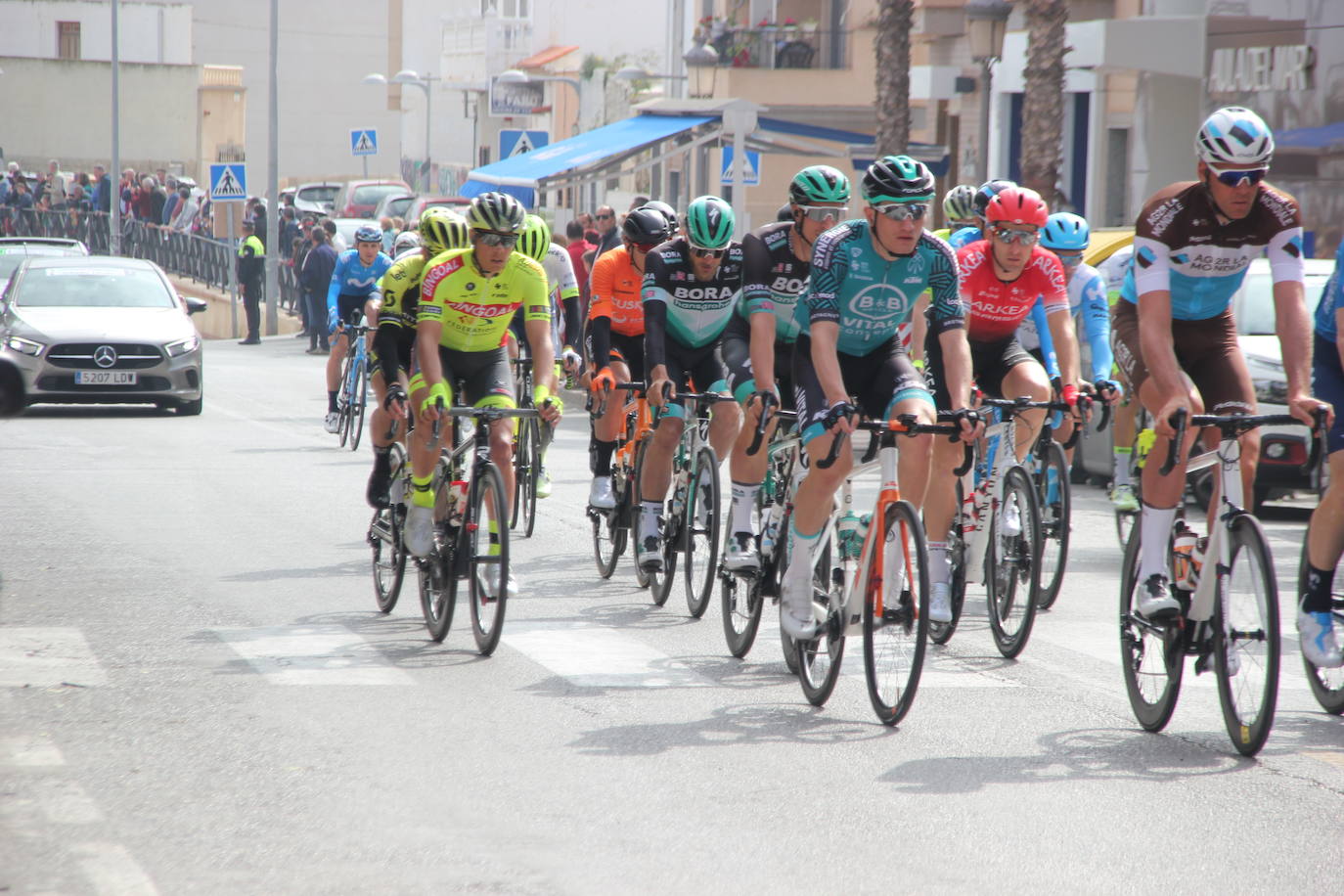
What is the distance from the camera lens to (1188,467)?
6.84 meters

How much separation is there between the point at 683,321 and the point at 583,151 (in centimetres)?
1979

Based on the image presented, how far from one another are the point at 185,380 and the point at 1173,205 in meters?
15.5

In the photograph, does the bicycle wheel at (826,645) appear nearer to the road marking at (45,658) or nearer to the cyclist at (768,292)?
the cyclist at (768,292)

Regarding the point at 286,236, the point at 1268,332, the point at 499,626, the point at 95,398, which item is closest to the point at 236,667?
the point at 499,626

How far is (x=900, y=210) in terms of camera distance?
7.08 m

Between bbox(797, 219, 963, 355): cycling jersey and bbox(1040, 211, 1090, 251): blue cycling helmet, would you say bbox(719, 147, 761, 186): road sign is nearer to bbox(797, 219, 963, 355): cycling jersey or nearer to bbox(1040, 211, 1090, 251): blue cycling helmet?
bbox(1040, 211, 1090, 251): blue cycling helmet

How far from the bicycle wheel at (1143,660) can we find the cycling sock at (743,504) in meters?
1.80

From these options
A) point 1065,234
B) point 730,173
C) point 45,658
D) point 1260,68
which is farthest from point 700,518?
point 730,173

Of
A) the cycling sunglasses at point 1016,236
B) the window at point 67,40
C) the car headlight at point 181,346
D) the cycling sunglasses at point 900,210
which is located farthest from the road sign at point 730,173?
the window at point 67,40

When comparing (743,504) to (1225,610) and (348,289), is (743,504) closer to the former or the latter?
(1225,610)

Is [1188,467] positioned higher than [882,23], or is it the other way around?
[882,23]

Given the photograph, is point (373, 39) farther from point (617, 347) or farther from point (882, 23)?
point (617, 347)

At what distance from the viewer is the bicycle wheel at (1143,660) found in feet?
22.1

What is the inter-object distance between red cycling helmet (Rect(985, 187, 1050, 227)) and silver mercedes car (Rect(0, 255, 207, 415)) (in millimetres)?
13260
